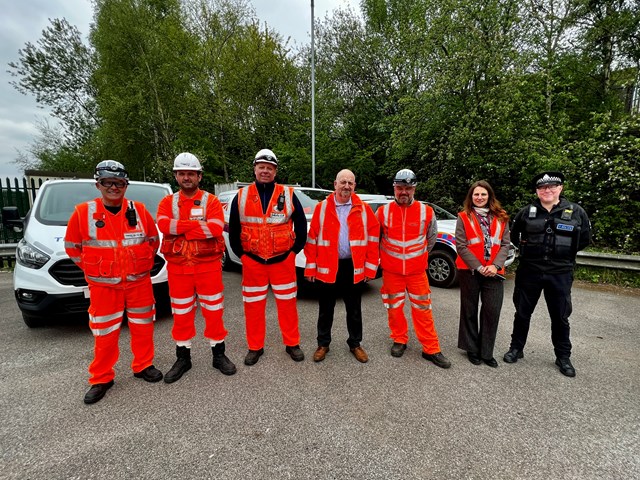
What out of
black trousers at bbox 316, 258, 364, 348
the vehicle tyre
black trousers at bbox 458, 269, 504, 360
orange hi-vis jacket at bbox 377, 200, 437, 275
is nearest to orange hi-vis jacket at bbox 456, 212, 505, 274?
black trousers at bbox 458, 269, 504, 360

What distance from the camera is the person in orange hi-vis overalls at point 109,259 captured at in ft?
8.41

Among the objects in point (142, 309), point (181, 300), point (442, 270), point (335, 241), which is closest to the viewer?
point (142, 309)

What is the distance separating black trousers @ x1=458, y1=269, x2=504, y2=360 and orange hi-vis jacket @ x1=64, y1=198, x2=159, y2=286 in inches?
120

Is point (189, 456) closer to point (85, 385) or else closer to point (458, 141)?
point (85, 385)

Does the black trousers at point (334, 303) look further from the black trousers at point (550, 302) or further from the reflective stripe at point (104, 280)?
the reflective stripe at point (104, 280)

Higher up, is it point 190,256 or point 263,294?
point 190,256

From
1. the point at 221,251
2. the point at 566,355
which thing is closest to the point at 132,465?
the point at 221,251

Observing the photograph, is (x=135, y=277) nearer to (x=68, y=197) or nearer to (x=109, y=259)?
(x=109, y=259)

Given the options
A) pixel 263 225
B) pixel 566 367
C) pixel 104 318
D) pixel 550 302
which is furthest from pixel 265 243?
pixel 566 367

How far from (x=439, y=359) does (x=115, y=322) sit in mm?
2955

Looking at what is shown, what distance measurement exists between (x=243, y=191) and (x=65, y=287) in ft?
7.19

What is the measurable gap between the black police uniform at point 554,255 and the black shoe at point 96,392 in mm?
3885

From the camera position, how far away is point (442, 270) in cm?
580

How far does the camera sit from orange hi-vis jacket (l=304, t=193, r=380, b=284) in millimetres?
3135
